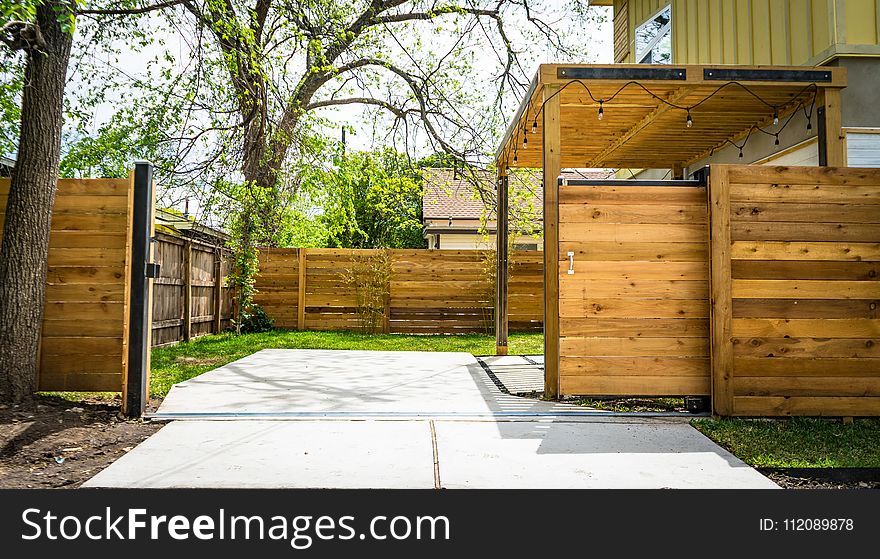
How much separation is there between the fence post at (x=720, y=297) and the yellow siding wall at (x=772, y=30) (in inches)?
98.3

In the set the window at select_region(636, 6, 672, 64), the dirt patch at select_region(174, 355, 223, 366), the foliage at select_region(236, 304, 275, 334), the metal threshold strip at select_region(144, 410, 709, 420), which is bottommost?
the metal threshold strip at select_region(144, 410, 709, 420)

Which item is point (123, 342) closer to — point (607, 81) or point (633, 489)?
point (633, 489)

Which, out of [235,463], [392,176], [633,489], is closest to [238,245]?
[392,176]

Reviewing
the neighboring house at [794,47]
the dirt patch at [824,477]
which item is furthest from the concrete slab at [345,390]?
the neighboring house at [794,47]

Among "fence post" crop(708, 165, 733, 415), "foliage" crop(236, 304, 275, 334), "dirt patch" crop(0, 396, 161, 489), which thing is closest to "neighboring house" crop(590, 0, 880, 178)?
"fence post" crop(708, 165, 733, 415)

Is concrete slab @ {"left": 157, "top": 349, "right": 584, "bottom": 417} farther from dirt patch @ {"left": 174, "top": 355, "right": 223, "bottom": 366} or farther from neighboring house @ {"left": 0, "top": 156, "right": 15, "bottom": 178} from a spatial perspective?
neighboring house @ {"left": 0, "top": 156, "right": 15, "bottom": 178}

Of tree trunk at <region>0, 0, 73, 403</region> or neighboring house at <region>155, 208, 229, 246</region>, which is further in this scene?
neighboring house at <region>155, 208, 229, 246</region>

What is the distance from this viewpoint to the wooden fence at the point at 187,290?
9500 mm

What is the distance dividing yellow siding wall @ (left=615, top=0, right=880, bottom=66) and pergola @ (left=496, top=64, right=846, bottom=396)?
0.54 meters

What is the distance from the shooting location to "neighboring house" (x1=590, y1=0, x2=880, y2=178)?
20.9ft

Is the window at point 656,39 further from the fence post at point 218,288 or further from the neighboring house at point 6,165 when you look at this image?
the neighboring house at point 6,165

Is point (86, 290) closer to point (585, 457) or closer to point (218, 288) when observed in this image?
point (585, 457)

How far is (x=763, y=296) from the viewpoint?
16.9ft

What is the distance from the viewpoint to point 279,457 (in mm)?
3867
